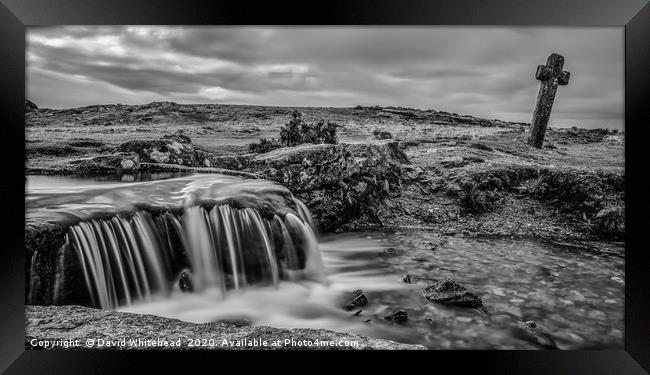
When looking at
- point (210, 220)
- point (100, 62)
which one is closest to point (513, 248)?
point (210, 220)

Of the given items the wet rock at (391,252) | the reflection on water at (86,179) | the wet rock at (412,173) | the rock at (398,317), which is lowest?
the rock at (398,317)

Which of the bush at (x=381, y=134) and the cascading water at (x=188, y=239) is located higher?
the bush at (x=381, y=134)

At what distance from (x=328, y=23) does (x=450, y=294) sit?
8.72 feet

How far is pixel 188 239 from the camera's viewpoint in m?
3.27

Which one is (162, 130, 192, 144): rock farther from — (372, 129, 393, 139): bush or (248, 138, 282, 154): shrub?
(372, 129, 393, 139): bush

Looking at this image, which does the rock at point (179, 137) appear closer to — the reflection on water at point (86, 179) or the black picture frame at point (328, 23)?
the reflection on water at point (86, 179)

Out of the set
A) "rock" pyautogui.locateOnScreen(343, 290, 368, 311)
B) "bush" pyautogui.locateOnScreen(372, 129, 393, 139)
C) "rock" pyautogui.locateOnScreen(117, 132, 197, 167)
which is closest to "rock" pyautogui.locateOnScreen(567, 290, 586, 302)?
"rock" pyautogui.locateOnScreen(343, 290, 368, 311)

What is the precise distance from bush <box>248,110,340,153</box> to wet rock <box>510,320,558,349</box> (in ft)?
8.32

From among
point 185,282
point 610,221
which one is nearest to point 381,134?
point 610,221

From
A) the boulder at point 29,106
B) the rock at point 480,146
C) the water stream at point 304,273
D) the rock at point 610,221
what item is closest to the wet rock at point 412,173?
the rock at point 480,146

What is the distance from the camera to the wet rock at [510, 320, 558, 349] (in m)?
2.99

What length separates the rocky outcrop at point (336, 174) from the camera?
158 inches

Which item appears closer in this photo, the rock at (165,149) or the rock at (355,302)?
the rock at (355,302)

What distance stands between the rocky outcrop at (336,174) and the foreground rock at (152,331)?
4.27 ft
